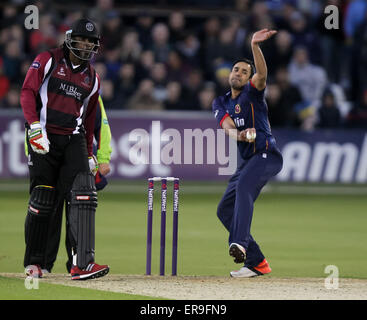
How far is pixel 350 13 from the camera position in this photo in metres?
22.0

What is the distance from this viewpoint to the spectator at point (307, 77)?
20.9 meters

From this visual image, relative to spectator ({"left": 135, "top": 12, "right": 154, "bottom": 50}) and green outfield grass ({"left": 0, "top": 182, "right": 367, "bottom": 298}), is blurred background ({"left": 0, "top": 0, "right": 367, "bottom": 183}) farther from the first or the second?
green outfield grass ({"left": 0, "top": 182, "right": 367, "bottom": 298})

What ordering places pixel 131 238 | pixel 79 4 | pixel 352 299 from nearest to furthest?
1. pixel 352 299
2. pixel 131 238
3. pixel 79 4

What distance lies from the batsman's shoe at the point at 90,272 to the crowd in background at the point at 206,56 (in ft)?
35.8

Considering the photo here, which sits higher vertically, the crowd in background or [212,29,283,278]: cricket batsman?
the crowd in background

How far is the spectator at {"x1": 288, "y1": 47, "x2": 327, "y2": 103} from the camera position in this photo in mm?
20891

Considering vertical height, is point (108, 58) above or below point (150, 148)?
above

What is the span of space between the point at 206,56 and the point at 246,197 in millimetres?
12016

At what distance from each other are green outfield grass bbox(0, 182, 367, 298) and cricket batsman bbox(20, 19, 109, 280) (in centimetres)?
78

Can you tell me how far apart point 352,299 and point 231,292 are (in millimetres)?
1043

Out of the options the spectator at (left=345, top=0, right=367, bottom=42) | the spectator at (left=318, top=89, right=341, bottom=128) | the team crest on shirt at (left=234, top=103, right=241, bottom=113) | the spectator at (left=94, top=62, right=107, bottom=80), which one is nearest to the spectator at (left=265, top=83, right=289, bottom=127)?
the spectator at (left=318, top=89, right=341, bottom=128)

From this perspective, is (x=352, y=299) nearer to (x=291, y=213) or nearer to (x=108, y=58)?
(x=291, y=213)

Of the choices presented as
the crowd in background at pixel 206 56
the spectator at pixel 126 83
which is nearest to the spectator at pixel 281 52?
the crowd in background at pixel 206 56
